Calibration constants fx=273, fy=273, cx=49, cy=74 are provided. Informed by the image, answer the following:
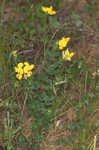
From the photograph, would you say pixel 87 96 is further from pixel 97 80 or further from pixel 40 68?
pixel 40 68

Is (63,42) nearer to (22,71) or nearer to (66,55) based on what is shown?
(66,55)

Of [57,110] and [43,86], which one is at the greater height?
[43,86]

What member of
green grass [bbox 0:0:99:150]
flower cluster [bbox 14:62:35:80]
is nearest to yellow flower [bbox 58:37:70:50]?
green grass [bbox 0:0:99:150]

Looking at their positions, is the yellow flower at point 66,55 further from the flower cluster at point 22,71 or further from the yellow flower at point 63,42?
the flower cluster at point 22,71

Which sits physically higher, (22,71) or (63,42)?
(63,42)

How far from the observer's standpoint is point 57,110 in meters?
1.93

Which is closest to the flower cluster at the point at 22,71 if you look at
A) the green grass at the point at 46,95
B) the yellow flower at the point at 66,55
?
the green grass at the point at 46,95

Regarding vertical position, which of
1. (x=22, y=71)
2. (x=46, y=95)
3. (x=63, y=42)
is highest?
(x=63, y=42)

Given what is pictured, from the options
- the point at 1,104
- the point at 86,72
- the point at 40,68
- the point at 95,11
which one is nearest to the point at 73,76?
the point at 86,72

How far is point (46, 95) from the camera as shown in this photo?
195cm

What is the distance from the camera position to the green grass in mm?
1839

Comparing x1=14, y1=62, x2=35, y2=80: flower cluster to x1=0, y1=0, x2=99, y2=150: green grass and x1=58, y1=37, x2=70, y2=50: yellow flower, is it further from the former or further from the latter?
x1=58, y1=37, x2=70, y2=50: yellow flower

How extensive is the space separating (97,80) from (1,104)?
719mm

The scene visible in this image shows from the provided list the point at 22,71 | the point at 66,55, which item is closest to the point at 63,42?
the point at 66,55
